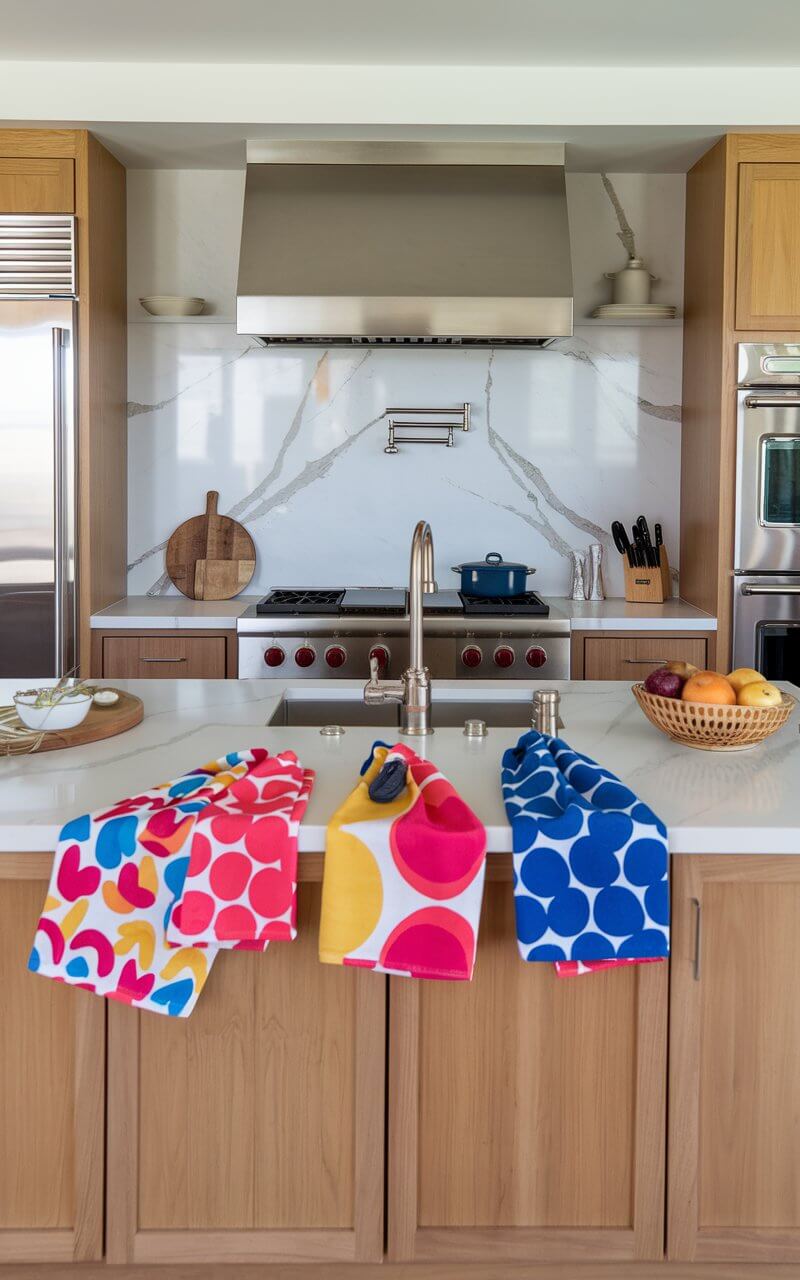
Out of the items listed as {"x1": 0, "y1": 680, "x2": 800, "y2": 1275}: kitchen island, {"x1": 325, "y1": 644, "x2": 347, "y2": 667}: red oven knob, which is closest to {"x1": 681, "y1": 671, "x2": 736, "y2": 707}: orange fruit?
{"x1": 0, "y1": 680, "x2": 800, "y2": 1275}: kitchen island

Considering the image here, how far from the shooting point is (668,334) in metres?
4.25

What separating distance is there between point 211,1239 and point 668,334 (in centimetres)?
353

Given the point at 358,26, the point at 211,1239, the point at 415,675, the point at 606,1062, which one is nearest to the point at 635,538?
the point at 358,26

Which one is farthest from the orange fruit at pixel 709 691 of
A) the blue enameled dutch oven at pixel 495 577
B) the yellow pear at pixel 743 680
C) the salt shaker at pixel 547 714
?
the blue enameled dutch oven at pixel 495 577

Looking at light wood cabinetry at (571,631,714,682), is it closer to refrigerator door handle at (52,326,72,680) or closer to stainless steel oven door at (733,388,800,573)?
stainless steel oven door at (733,388,800,573)

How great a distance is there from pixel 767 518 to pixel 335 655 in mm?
1502

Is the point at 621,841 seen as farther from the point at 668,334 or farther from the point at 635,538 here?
the point at 668,334

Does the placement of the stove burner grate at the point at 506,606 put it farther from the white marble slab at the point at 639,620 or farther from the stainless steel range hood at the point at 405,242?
the stainless steel range hood at the point at 405,242

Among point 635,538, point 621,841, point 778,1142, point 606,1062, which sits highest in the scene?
point 635,538

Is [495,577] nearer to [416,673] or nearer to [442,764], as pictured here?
[416,673]

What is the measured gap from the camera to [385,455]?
14.1 feet

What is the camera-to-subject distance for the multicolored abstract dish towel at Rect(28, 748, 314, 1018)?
1506mm

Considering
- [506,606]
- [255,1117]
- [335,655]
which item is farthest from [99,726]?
[506,606]

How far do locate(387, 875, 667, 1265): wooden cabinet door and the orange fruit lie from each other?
20.8 inches
